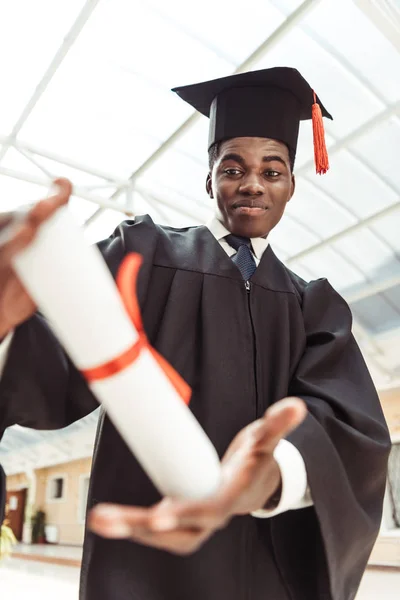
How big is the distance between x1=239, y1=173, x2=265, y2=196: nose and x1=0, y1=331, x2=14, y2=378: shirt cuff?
1.84ft

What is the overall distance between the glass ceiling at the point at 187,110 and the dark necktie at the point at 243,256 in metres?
3.30

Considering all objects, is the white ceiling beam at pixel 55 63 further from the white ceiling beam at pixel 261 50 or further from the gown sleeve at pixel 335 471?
the gown sleeve at pixel 335 471

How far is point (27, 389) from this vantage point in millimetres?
824

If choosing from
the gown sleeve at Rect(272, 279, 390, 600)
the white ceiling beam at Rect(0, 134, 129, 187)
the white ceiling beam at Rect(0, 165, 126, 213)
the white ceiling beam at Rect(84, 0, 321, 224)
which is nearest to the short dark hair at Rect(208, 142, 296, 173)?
the gown sleeve at Rect(272, 279, 390, 600)

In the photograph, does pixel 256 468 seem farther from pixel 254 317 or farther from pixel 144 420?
pixel 254 317

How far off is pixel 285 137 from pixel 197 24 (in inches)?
162

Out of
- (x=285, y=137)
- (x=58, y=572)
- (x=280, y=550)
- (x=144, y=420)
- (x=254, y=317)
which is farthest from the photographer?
(x=58, y=572)

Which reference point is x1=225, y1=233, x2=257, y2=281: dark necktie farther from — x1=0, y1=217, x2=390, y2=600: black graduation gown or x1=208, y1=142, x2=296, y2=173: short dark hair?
x1=208, y1=142, x2=296, y2=173: short dark hair

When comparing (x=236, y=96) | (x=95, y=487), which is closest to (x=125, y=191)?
(x=236, y=96)

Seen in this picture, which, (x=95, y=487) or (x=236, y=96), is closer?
(x=95, y=487)

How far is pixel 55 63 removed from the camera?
519cm

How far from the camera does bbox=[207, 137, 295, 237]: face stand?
3.82 feet

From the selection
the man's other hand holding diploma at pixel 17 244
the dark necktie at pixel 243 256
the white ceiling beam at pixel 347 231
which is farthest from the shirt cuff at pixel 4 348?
the white ceiling beam at pixel 347 231

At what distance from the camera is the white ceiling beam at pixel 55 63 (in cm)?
468
